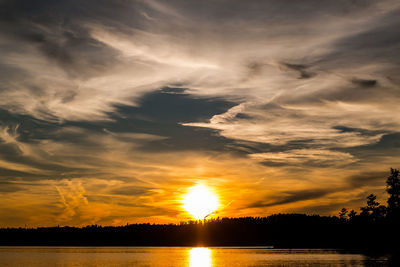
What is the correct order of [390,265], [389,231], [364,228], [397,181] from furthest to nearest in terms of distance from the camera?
[364,228] < [389,231] < [397,181] < [390,265]

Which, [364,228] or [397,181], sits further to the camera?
[364,228]

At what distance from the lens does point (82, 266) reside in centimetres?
12475

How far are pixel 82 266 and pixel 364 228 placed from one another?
12285 centimetres

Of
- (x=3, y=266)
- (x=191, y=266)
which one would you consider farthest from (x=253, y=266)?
(x=3, y=266)

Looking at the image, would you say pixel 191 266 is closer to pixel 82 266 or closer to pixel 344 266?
pixel 82 266

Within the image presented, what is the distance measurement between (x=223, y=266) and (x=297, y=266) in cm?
2248

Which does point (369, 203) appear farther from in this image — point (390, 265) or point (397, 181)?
point (390, 265)

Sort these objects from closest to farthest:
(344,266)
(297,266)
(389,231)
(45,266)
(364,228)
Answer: (344,266), (297,266), (45,266), (389,231), (364,228)

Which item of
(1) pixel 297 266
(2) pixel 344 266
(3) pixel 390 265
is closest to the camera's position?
(3) pixel 390 265

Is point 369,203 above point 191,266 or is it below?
above

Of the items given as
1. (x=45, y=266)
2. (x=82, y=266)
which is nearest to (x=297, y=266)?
(x=82, y=266)

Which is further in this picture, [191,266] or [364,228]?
[364,228]

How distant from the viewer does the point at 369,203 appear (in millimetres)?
155875

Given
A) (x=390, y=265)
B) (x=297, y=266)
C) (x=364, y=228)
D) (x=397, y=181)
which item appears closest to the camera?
(x=390, y=265)
